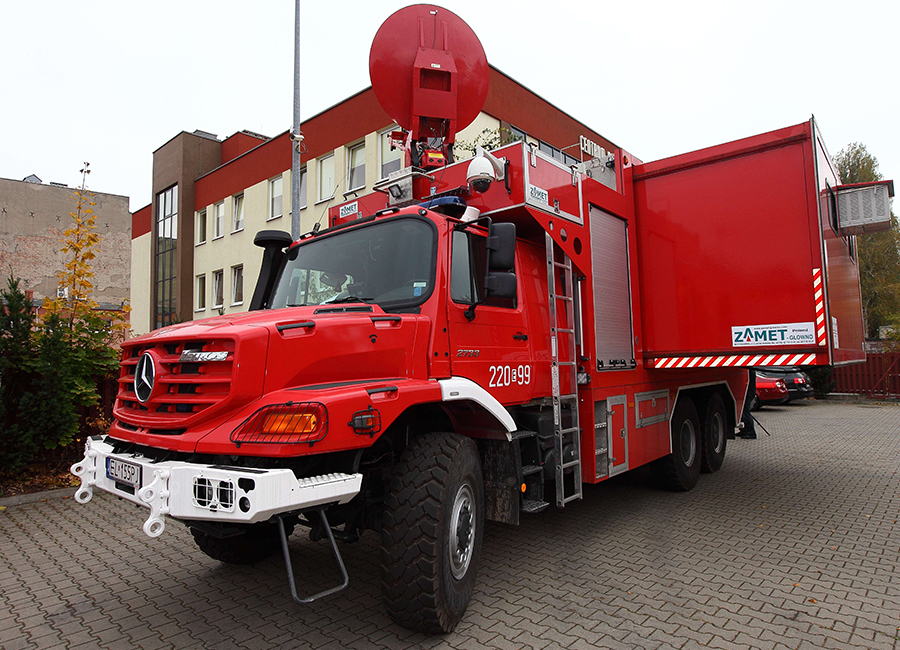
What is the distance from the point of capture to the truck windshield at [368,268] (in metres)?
3.93

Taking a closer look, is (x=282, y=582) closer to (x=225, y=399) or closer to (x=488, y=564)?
(x=488, y=564)

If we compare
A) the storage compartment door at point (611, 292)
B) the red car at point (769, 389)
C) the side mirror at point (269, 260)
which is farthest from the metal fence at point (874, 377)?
the side mirror at point (269, 260)

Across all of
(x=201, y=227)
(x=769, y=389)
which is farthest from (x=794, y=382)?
(x=201, y=227)

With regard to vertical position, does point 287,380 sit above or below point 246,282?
below

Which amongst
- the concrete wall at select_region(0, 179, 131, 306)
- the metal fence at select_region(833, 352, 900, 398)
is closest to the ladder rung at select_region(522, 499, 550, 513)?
the metal fence at select_region(833, 352, 900, 398)

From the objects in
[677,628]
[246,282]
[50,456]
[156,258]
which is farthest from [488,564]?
[156,258]

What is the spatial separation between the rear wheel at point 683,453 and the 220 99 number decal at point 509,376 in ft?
9.78

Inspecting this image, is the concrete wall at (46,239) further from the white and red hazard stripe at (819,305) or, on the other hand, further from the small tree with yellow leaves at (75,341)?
the white and red hazard stripe at (819,305)

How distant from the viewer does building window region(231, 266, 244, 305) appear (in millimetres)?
21375

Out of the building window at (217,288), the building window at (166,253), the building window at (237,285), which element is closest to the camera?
the building window at (237,285)

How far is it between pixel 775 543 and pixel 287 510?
4.58m

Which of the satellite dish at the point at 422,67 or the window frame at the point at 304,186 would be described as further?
the window frame at the point at 304,186

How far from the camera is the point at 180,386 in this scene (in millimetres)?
3219

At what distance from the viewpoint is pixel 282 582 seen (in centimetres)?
434
